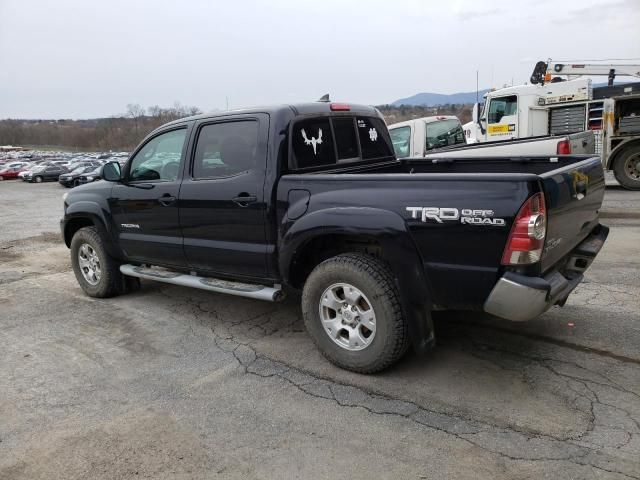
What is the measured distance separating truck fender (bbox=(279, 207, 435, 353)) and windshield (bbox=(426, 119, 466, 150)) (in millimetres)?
8617

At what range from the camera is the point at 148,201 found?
17.3 ft

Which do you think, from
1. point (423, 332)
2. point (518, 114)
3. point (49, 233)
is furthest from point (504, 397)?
point (518, 114)

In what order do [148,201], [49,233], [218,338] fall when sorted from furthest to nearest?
1. [49,233]
2. [148,201]
3. [218,338]

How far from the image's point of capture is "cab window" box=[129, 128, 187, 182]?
200 inches

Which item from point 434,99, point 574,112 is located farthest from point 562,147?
point 434,99

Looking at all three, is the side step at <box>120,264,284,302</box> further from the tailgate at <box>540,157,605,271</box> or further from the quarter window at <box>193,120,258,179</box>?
the tailgate at <box>540,157,605,271</box>

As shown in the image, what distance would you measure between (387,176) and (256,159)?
4.11 ft

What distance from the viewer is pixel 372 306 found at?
12.2 ft

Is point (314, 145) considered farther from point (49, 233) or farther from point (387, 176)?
point (49, 233)

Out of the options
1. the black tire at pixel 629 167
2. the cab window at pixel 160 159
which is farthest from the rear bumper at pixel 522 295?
the black tire at pixel 629 167

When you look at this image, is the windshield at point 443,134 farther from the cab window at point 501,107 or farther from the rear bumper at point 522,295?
the rear bumper at point 522,295

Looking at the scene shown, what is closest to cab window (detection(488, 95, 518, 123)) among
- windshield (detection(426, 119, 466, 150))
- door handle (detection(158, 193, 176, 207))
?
windshield (detection(426, 119, 466, 150))

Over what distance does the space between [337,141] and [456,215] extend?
72.9 inches

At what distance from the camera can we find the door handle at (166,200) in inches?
197
